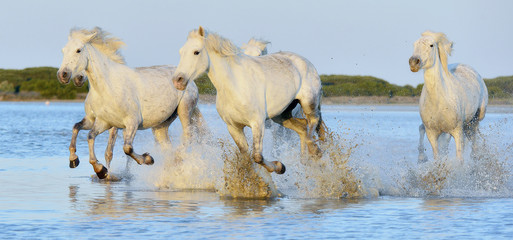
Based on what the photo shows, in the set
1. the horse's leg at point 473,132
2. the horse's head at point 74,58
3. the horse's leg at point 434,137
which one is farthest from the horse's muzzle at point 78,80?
the horse's leg at point 473,132

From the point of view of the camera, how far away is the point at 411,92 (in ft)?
180

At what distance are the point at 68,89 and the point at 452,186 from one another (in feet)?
294

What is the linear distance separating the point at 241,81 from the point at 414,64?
2928 mm

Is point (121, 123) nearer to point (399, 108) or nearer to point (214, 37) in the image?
point (214, 37)

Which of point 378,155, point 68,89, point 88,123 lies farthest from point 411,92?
point 68,89

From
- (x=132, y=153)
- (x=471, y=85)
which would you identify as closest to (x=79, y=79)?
(x=132, y=153)

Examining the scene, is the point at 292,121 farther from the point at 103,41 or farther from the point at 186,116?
the point at 103,41

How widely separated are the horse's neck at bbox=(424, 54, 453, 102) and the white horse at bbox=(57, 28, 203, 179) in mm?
3776

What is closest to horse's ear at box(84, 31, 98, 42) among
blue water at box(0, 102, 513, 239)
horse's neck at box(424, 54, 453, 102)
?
blue water at box(0, 102, 513, 239)

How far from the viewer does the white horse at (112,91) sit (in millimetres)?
12367

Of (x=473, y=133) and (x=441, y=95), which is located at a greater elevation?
(x=441, y=95)

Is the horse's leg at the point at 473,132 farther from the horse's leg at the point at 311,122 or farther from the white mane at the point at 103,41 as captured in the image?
the white mane at the point at 103,41

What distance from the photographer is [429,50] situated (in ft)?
43.0

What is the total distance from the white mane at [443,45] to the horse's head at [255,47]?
10.7 ft
